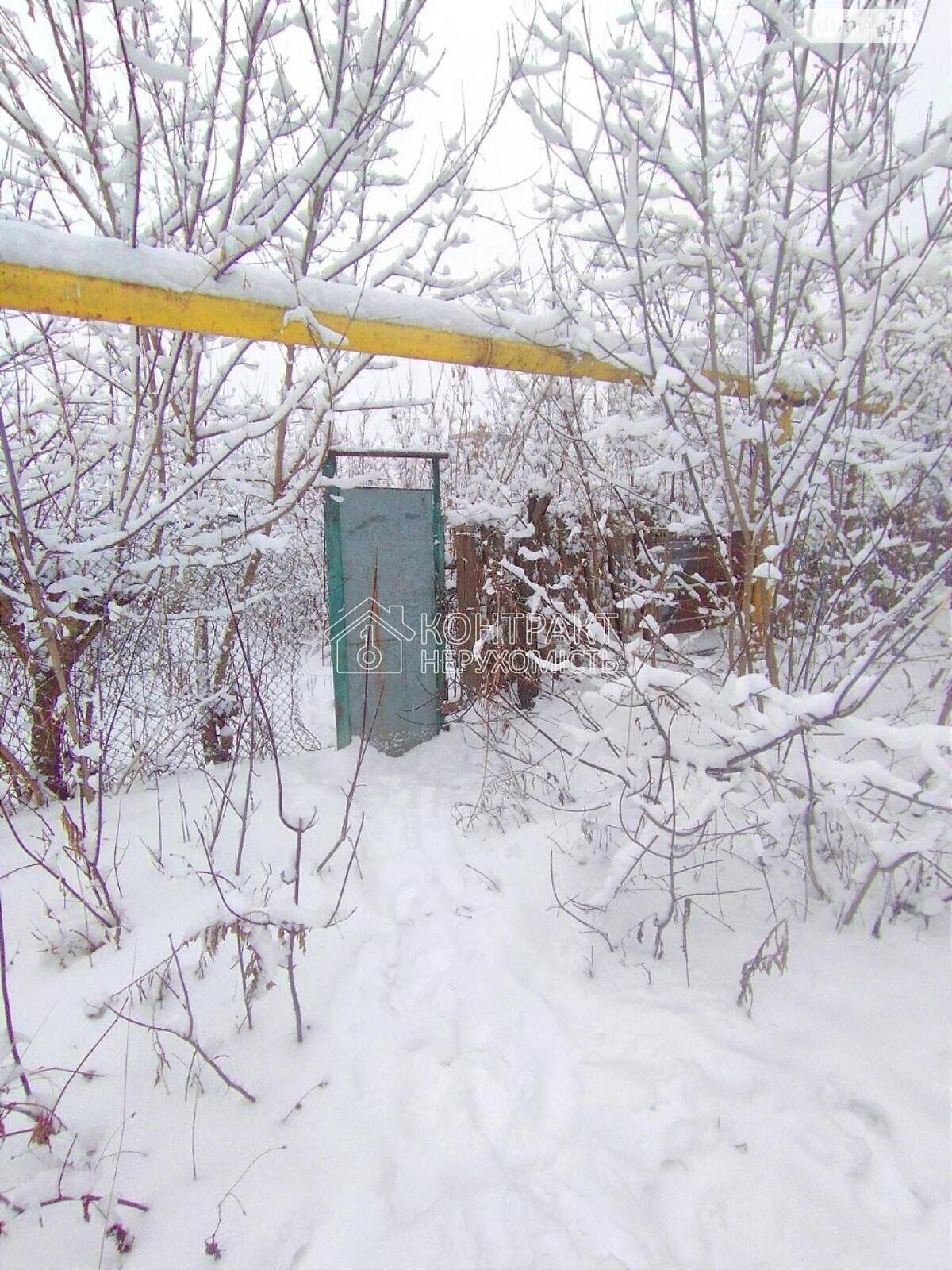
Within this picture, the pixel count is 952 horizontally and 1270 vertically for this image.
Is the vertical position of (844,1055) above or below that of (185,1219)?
above

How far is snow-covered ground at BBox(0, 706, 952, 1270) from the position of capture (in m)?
1.23

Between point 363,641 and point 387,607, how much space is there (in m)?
0.29

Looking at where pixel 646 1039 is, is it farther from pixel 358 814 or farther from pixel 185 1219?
pixel 358 814

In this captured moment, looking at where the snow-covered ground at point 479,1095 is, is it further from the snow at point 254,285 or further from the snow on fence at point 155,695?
the snow at point 254,285

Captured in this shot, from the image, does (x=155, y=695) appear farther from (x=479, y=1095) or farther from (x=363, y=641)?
(x=479, y=1095)

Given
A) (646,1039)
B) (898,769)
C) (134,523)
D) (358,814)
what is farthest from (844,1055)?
(134,523)

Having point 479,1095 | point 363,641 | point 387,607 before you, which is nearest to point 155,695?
point 363,641

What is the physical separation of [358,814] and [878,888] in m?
2.17

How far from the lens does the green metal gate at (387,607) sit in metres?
3.61

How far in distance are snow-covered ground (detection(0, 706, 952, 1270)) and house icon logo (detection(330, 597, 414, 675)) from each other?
155 centimetres

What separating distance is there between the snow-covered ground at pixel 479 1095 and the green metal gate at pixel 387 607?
1.54 metres

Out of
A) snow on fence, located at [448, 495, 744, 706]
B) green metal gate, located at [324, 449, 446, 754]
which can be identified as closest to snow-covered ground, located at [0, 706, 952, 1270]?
green metal gate, located at [324, 449, 446, 754]

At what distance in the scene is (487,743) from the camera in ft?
9.98

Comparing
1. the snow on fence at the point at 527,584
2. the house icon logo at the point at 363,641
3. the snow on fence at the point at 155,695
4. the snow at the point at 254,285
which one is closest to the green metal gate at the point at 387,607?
the house icon logo at the point at 363,641
